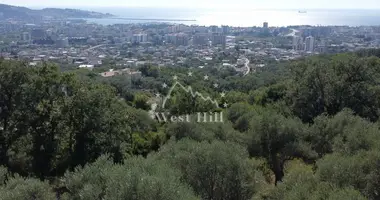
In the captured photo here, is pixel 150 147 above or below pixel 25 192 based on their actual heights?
below

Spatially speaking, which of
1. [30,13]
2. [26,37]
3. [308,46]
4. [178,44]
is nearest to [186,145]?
[308,46]

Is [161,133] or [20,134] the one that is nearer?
[20,134]

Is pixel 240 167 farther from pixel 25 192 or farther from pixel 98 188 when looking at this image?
pixel 25 192

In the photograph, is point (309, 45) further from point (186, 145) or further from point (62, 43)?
point (186, 145)

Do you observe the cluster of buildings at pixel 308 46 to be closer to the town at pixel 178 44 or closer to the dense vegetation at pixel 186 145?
the town at pixel 178 44

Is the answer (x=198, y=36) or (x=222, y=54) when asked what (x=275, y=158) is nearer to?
(x=222, y=54)

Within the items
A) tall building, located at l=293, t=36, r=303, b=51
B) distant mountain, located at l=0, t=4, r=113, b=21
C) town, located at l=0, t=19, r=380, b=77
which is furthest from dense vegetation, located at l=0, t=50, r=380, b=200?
distant mountain, located at l=0, t=4, r=113, b=21

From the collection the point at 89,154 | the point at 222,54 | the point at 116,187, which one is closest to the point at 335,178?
the point at 116,187

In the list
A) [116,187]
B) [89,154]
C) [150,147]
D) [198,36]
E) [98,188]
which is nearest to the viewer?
[116,187]

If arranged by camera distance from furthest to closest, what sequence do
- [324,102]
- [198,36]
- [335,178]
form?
1. [198,36]
2. [324,102]
3. [335,178]
